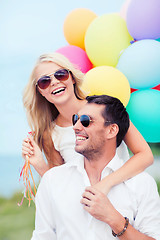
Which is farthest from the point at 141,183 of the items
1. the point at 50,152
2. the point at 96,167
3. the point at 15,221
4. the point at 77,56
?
the point at 15,221

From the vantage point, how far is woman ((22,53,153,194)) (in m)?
1.76

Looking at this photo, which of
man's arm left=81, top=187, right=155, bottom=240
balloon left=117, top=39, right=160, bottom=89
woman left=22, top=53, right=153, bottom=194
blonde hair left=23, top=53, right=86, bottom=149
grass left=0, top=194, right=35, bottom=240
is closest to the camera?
man's arm left=81, top=187, right=155, bottom=240

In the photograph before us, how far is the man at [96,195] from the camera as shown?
1382 mm

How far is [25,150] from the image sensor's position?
6.08 ft

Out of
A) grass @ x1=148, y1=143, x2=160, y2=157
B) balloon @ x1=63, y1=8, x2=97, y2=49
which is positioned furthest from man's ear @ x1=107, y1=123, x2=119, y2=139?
grass @ x1=148, y1=143, x2=160, y2=157

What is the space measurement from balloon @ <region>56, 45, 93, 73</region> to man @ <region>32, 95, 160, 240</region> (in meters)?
1.15

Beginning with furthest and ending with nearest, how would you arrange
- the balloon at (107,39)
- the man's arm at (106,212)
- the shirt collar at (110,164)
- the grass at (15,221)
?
1. the grass at (15,221)
2. the balloon at (107,39)
3. the shirt collar at (110,164)
4. the man's arm at (106,212)

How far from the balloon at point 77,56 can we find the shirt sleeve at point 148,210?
57.2 inches

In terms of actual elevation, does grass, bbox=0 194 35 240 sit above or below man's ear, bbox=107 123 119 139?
below

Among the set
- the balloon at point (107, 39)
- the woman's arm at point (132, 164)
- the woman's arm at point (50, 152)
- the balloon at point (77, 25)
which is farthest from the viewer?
the balloon at point (77, 25)

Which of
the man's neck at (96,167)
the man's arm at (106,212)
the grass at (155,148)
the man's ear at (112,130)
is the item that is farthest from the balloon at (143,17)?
the grass at (155,148)

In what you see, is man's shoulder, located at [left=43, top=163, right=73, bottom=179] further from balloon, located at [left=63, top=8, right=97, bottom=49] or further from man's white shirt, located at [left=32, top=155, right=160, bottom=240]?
balloon, located at [left=63, top=8, right=97, bottom=49]

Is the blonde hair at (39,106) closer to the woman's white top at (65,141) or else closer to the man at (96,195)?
the woman's white top at (65,141)

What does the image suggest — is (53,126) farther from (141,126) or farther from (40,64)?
(141,126)
